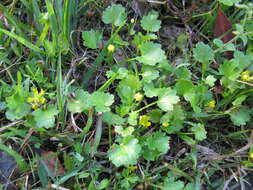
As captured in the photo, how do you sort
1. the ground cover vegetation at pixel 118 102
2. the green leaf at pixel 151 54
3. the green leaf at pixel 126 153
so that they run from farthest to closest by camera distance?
1. the green leaf at pixel 151 54
2. the ground cover vegetation at pixel 118 102
3. the green leaf at pixel 126 153

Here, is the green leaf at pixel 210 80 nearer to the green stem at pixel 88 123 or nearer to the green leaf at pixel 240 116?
the green leaf at pixel 240 116

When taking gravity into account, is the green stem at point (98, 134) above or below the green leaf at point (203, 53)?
below

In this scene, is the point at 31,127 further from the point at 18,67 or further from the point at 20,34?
the point at 20,34

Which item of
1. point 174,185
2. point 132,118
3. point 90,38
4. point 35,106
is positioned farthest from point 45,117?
point 174,185

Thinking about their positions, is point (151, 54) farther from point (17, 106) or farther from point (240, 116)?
point (17, 106)

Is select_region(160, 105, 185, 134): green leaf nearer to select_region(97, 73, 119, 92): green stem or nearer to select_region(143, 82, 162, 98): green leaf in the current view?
select_region(143, 82, 162, 98): green leaf

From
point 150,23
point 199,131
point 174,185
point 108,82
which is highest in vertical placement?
point 150,23

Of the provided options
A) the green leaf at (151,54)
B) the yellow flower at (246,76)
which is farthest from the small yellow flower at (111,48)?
the yellow flower at (246,76)
